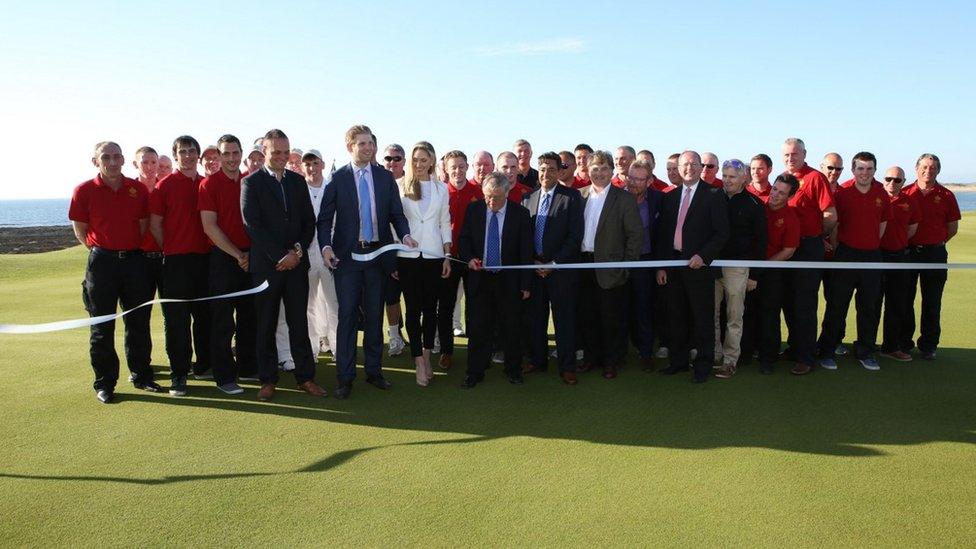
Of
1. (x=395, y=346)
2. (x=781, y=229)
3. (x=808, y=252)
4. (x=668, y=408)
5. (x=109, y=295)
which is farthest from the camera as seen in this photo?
(x=395, y=346)

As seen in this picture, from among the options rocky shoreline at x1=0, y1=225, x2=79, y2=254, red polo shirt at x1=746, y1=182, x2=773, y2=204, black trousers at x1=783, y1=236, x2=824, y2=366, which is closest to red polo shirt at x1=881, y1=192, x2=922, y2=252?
black trousers at x1=783, y1=236, x2=824, y2=366

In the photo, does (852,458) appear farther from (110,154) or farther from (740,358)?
(110,154)

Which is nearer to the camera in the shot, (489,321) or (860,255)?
(489,321)

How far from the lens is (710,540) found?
295 cm

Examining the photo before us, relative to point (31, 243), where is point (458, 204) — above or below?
above

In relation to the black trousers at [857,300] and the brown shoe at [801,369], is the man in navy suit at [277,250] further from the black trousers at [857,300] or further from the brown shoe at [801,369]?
the black trousers at [857,300]

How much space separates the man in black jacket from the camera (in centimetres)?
544

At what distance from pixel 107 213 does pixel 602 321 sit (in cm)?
397

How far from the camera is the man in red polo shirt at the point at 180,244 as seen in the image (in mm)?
5258

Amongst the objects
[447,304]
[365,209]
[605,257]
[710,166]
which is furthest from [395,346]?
[710,166]

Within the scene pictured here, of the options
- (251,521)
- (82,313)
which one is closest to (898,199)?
(251,521)

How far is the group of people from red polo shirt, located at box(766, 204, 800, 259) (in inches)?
0.5

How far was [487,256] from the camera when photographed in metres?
5.49

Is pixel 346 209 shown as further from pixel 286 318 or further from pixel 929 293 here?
pixel 929 293
